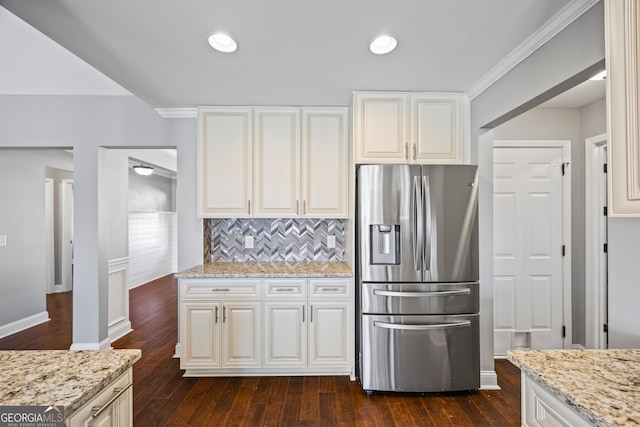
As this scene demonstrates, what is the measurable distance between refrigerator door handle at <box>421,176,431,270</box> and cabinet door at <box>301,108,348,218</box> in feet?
2.64

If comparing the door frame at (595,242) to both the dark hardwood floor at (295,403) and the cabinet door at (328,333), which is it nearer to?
the dark hardwood floor at (295,403)

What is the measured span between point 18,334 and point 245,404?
3.42 meters

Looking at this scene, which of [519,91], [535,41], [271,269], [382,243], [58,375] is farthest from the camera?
[271,269]

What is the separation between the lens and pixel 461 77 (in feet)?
7.80

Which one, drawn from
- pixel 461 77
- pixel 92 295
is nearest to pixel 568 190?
pixel 461 77

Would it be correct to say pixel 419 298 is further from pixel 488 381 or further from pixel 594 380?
pixel 594 380

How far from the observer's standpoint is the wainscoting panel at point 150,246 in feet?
20.8

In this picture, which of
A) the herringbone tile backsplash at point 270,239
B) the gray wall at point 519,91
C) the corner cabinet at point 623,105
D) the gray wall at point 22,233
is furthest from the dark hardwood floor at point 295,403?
the gray wall at point 22,233

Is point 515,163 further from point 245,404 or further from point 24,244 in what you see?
point 24,244

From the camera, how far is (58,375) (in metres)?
1.00

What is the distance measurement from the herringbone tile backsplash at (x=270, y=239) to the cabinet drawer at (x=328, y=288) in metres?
0.66

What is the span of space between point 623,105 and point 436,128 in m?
1.70

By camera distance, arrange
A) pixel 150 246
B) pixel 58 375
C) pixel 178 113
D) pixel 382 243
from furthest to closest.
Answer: pixel 150 246
pixel 178 113
pixel 382 243
pixel 58 375

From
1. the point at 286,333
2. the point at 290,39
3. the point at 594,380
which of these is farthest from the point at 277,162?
the point at 594,380
